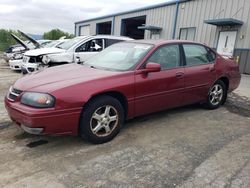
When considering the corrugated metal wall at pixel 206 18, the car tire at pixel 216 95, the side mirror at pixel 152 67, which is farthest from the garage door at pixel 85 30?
the side mirror at pixel 152 67

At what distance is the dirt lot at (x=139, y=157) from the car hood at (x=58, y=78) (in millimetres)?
861

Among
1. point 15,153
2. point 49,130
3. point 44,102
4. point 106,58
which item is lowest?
point 15,153

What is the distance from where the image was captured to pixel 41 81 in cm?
391

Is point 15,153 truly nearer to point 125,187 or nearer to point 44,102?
point 44,102

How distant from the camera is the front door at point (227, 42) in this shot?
1431 centimetres

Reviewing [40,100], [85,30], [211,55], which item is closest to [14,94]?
[40,100]

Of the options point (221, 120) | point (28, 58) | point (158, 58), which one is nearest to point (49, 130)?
point (158, 58)

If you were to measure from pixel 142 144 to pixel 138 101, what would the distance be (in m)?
0.73

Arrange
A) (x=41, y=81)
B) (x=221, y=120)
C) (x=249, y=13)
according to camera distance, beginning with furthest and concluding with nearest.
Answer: (x=249, y=13) → (x=221, y=120) → (x=41, y=81)

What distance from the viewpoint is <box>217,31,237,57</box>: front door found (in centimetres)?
1431

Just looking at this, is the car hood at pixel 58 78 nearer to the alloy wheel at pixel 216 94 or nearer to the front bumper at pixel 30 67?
the alloy wheel at pixel 216 94

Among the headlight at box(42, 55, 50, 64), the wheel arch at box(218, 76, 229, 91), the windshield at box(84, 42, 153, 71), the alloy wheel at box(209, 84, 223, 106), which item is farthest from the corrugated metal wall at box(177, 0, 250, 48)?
the windshield at box(84, 42, 153, 71)

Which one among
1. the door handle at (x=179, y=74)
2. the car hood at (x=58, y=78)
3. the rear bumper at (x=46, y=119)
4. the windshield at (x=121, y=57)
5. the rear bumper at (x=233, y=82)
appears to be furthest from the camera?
the rear bumper at (x=233, y=82)

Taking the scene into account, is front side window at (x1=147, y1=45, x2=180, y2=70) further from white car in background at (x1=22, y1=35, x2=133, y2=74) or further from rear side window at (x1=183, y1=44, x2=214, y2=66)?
white car in background at (x1=22, y1=35, x2=133, y2=74)
